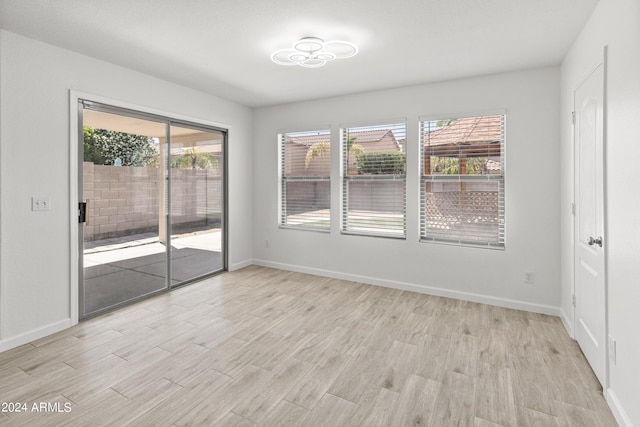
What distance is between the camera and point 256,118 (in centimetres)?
553

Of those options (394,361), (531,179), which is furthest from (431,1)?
(394,361)

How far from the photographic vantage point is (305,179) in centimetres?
517

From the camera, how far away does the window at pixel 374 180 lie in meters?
4.42

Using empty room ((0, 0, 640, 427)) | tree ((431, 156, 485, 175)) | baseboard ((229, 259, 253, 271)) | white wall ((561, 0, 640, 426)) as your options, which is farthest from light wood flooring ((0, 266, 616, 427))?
tree ((431, 156, 485, 175))

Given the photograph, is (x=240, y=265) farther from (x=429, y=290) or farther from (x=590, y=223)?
(x=590, y=223)

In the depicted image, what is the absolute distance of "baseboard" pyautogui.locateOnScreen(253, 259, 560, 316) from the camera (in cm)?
364

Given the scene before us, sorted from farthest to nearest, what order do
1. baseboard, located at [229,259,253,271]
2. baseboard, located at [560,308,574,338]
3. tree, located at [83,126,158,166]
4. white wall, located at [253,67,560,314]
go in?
baseboard, located at [229,259,253,271]
white wall, located at [253,67,560,314]
tree, located at [83,126,158,166]
baseboard, located at [560,308,574,338]

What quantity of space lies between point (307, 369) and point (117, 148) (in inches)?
120

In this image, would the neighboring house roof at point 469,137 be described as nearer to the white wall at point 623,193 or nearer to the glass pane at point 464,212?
the glass pane at point 464,212

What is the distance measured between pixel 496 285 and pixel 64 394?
4042 millimetres

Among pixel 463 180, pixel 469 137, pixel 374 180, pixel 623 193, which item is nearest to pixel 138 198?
pixel 374 180

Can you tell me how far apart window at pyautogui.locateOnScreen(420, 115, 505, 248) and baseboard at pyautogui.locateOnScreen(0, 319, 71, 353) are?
398 cm

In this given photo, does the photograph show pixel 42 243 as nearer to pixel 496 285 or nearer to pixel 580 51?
pixel 496 285

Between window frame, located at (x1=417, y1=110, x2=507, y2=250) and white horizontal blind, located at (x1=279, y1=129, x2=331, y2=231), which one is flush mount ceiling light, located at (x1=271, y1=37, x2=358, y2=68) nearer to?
window frame, located at (x1=417, y1=110, x2=507, y2=250)
